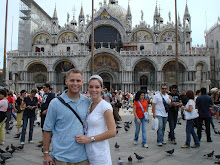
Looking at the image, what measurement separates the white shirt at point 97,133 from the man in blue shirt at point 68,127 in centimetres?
8

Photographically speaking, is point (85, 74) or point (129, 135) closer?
point (129, 135)

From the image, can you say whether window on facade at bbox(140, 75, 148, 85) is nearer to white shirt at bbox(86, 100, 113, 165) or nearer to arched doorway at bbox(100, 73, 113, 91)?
arched doorway at bbox(100, 73, 113, 91)

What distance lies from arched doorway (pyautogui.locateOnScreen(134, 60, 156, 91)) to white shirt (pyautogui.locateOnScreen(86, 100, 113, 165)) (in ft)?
104

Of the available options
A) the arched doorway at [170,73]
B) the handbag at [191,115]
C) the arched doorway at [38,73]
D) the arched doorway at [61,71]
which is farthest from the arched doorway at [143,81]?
the handbag at [191,115]

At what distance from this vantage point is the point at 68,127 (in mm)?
2494

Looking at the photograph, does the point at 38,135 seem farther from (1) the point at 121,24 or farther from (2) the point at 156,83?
(1) the point at 121,24

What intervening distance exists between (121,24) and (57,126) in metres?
35.3

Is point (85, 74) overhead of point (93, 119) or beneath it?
overhead

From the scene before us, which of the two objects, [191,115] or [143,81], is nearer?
[191,115]

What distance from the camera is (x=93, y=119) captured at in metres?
2.54

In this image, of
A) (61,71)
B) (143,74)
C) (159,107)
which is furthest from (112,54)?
(159,107)

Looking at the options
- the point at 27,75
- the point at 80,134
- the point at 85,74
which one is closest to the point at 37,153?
the point at 80,134

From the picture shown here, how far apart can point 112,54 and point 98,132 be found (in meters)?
30.9

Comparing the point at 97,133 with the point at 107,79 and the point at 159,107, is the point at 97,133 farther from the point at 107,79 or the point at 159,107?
the point at 107,79
